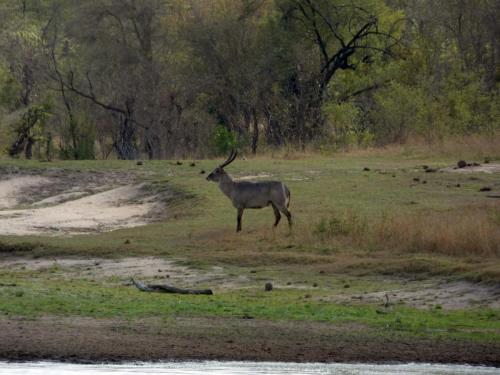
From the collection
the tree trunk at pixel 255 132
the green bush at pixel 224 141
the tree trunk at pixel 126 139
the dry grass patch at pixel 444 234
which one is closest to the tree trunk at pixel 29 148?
the tree trunk at pixel 126 139

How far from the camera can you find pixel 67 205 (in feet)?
69.5

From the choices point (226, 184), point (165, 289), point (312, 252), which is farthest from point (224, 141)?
point (165, 289)

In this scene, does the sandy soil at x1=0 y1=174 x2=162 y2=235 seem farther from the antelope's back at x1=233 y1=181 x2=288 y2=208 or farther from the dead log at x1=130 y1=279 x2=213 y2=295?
the dead log at x1=130 y1=279 x2=213 y2=295

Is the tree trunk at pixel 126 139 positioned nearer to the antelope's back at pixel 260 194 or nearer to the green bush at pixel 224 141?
the green bush at pixel 224 141

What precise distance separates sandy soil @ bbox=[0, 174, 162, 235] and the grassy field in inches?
26.5

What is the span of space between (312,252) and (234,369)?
6.09 meters

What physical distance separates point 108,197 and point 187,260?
7.64 m

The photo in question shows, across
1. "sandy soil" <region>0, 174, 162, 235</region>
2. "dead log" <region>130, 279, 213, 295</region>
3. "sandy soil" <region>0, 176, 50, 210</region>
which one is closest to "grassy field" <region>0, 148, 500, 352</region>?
"dead log" <region>130, 279, 213, 295</region>

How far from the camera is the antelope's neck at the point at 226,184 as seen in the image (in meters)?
17.6

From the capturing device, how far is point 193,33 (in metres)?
35.2

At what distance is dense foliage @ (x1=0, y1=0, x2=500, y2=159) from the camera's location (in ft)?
114

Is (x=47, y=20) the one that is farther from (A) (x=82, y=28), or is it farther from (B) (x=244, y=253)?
(B) (x=244, y=253)

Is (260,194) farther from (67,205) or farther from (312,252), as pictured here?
(67,205)

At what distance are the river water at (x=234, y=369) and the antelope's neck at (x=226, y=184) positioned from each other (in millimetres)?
8724
